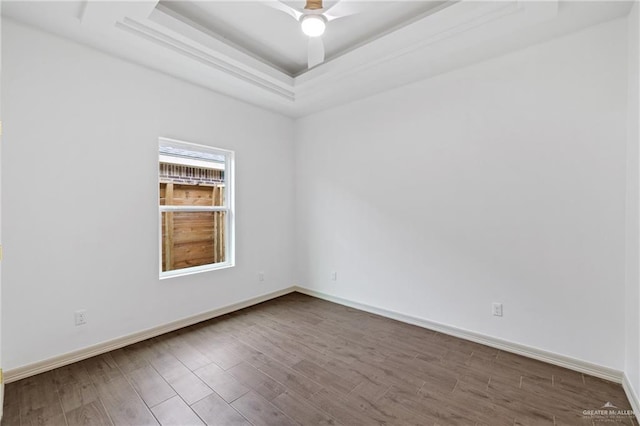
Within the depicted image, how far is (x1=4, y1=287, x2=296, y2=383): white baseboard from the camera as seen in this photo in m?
2.12

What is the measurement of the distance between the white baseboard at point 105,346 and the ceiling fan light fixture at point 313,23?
120 inches

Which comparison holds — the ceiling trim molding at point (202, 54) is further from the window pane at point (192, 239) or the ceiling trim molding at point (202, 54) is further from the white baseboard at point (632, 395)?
the white baseboard at point (632, 395)

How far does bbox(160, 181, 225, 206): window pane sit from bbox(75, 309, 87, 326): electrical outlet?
1186 mm

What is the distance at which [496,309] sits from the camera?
102 inches

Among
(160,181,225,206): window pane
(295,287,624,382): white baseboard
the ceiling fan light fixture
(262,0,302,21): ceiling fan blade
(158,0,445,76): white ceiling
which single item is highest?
(158,0,445,76): white ceiling

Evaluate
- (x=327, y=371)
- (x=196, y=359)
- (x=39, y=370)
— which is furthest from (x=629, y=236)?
(x=39, y=370)

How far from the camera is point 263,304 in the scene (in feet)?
12.5

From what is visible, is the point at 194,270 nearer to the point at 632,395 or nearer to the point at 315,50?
the point at 315,50

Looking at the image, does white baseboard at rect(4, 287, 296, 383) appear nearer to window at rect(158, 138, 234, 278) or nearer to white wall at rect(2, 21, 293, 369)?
white wall at rect(2, 21, 293, 369)

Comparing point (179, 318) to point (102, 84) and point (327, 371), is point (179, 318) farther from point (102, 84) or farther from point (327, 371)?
point (102, 84)

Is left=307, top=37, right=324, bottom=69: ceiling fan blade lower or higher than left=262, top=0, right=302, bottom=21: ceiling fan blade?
lower

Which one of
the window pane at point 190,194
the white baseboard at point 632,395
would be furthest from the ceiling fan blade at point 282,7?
the white baseboard at point 632,395

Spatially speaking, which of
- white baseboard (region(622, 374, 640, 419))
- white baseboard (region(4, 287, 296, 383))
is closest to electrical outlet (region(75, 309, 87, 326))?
white baseboard (region(4, 287, 296, 383))

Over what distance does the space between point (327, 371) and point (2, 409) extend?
213 cm
